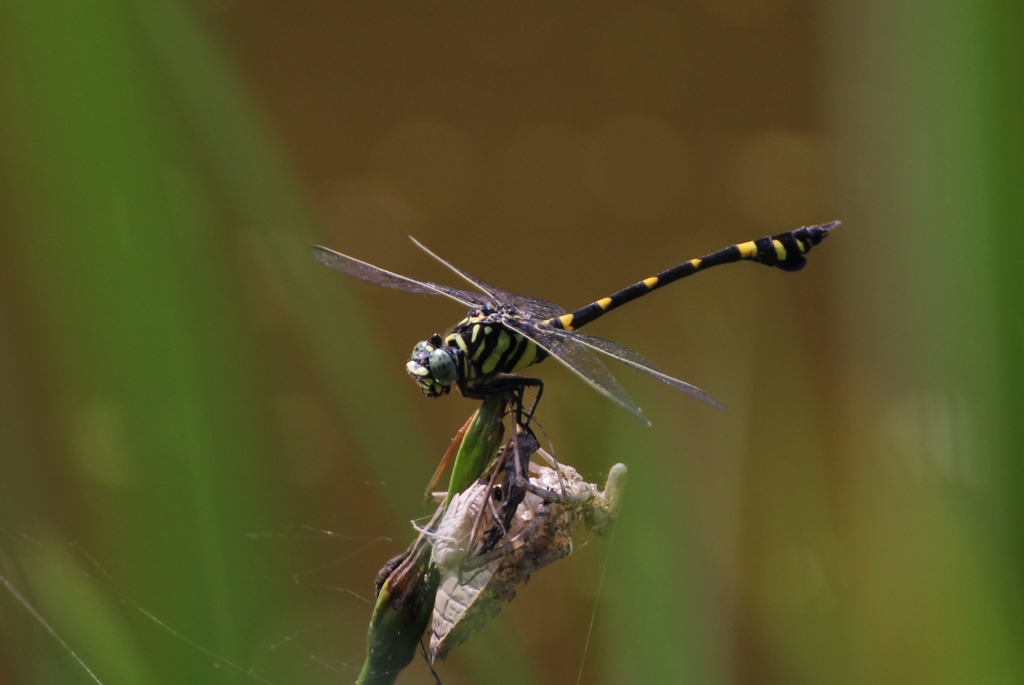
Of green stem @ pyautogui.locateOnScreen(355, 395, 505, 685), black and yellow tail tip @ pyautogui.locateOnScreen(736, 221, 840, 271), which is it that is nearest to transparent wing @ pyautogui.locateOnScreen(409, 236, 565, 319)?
black and yellow tail tip @ pyautogui.locateOnScreen(736, 221, 840, 271)

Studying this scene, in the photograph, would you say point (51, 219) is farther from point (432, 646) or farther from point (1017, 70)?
point (1017, 70)

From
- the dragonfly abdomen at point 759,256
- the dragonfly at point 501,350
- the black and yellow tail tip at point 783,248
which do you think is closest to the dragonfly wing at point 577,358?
the dragonfly at point 501,350

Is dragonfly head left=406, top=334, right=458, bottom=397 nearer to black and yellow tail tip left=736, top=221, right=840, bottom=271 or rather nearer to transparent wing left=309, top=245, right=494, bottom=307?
transparent wing left=309, top=245, right=494, bottom=307

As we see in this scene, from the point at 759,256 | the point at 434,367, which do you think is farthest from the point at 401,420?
the point at 759,256

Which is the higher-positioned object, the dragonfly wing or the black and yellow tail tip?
the dragonfly wing

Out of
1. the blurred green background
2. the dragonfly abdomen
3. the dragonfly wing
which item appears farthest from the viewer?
the dragonfly abdomen

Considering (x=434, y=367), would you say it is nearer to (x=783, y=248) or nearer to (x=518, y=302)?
(x=518, y=302)

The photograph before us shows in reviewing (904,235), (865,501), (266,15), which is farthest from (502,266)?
(904,235)
